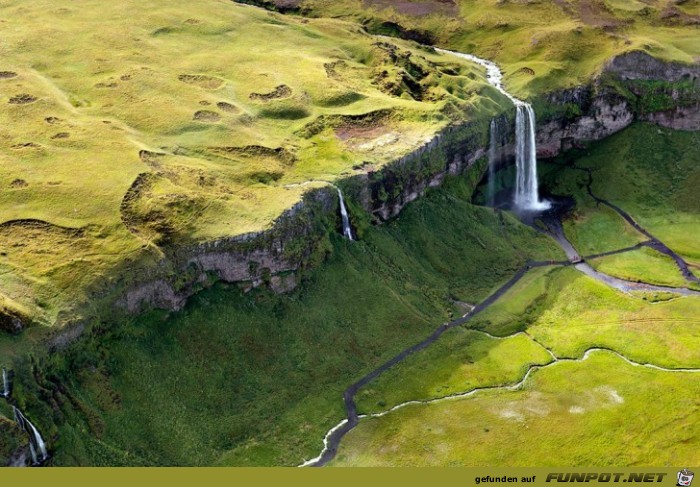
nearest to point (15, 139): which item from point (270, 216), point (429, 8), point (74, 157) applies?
point (74, 157)

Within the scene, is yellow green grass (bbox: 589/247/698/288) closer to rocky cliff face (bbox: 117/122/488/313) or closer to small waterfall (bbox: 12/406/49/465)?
rocky cliff face (bbox: 117/122/488/313)

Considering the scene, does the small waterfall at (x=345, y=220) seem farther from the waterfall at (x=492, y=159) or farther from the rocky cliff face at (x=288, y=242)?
the waterfall at (x=492, y=159)

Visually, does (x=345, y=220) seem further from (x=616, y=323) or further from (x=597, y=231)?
(x=597, y=231)

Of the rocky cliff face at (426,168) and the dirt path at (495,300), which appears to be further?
the rocky cliff face at (426,168)

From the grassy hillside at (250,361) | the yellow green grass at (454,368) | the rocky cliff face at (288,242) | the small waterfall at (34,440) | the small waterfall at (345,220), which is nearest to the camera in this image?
the small waterfall at (34,440)

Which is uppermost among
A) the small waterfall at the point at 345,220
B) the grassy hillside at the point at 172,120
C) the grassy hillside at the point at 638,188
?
the grassy hillside at the point at 172,120

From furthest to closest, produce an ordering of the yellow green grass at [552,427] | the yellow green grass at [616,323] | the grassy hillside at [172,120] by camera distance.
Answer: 1. the yellow green grass at [616,323]
2. the grassy hillside at [172,120]
3. the yellow green grass at [552,427]

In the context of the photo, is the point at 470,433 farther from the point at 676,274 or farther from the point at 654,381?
the point at 676,274

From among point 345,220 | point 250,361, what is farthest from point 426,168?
point 250,361

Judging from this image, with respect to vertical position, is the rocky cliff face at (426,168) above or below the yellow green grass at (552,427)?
above

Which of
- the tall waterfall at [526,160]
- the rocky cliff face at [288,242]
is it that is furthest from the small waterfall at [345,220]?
the tall waterfall at [526,160]
